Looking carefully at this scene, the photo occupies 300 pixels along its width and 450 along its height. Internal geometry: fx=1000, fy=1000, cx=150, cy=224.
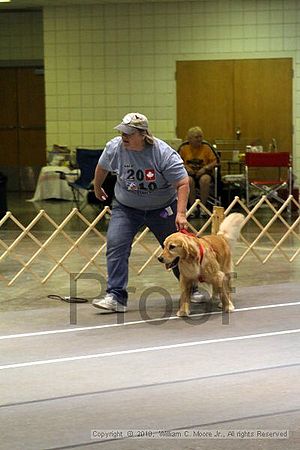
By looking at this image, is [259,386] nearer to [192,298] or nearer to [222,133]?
[192,298]

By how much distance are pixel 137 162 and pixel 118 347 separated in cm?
135

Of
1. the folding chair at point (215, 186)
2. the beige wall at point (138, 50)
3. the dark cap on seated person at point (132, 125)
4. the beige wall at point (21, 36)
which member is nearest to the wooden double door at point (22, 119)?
the beige wall at point (21, 36)

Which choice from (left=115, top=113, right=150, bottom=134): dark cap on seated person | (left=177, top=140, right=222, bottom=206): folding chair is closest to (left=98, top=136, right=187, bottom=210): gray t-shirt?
(left=115, top=113, right=150, bottom=134): dark cap on seated person

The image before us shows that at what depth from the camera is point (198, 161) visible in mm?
12438

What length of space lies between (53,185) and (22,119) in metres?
3.06

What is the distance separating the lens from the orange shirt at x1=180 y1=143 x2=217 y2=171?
489 inches

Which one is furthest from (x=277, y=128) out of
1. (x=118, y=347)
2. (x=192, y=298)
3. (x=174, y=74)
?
(x=118, y=347)

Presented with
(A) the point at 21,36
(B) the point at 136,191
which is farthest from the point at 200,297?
(A) the point at 21,36

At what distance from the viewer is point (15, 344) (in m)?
5.62

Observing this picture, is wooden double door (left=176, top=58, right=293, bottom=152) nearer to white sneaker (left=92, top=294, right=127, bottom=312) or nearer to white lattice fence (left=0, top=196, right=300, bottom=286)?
white lattice fence (left=0, top=196, right=300, bottom=286)

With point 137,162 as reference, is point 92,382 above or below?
below

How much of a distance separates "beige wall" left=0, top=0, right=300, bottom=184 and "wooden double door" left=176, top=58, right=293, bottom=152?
0.12 m

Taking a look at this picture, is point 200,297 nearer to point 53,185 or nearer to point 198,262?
point 198,262

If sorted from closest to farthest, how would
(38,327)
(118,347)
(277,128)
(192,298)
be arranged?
(118,347), (38,327), (192,298), (277,128)
